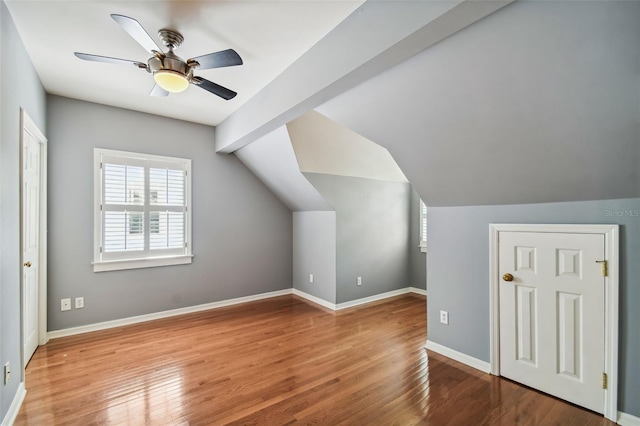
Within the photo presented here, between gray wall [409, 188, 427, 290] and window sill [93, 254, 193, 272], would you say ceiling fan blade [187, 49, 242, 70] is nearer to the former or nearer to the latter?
window sill [93, 254, 193, 272]

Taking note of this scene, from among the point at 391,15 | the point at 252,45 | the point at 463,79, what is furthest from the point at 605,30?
the point at 252,45

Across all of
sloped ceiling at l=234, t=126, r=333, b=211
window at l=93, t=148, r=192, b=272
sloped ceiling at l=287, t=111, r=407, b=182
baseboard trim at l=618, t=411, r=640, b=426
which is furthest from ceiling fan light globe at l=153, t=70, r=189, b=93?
baseboard trim at l=618, t=411, r=640, b=426

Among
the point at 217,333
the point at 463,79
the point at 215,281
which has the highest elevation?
the point at 463,79

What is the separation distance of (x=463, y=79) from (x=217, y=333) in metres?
3.47

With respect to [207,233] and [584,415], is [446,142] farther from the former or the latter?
[207,233]

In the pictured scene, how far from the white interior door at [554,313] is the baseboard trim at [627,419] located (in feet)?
0.30

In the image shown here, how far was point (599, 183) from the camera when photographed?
1.97 m

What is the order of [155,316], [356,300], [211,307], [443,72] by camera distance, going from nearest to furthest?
[443,72] → [155,316] → [211,307] → [356,300]

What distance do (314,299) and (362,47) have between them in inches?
148

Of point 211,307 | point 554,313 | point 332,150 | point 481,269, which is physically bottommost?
point 211,307

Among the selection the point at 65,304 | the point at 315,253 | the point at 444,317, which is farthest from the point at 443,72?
the point at 65,304

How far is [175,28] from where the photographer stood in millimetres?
2125

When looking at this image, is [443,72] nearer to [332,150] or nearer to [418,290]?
[332,150]

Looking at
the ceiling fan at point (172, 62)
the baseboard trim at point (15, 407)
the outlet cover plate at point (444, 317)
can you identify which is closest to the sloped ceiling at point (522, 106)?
the ceiling fan at point (172, 62)
